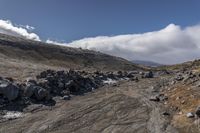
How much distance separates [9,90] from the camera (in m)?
53.1

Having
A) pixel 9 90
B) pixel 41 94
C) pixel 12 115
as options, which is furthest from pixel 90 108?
pixel 9 90

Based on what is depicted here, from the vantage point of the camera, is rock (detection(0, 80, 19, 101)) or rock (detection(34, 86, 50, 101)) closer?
rock (detection(0, 80, 19, 101))

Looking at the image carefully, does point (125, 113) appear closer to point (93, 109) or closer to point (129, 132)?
point (93, 109)

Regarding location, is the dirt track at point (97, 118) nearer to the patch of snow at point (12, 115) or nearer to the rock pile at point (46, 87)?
the patch of snow at point (12, 115)

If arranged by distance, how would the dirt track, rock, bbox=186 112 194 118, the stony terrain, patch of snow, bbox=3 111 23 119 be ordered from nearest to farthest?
1. the dirt track
2. the stony terrain
3. rock, bbox=186 112 194 118
4. patch of snow, bbox=3 111 23 119

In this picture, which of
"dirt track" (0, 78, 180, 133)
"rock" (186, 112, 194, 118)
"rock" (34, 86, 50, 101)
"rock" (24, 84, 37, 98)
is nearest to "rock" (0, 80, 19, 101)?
"rock" (24, 84, 37, 98)

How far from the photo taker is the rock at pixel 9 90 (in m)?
52.4

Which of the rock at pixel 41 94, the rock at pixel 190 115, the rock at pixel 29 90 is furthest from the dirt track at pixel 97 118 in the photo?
the rock at pixel 29 90

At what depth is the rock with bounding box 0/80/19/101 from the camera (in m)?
52.4

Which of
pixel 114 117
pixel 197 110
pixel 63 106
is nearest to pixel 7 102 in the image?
pixel 63 106

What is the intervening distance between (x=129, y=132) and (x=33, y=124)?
12173 millimetres

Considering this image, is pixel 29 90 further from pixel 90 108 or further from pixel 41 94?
pixel 90 108

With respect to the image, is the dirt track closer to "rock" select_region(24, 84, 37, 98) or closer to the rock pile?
the rock pile

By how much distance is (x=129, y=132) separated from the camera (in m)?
41.5
